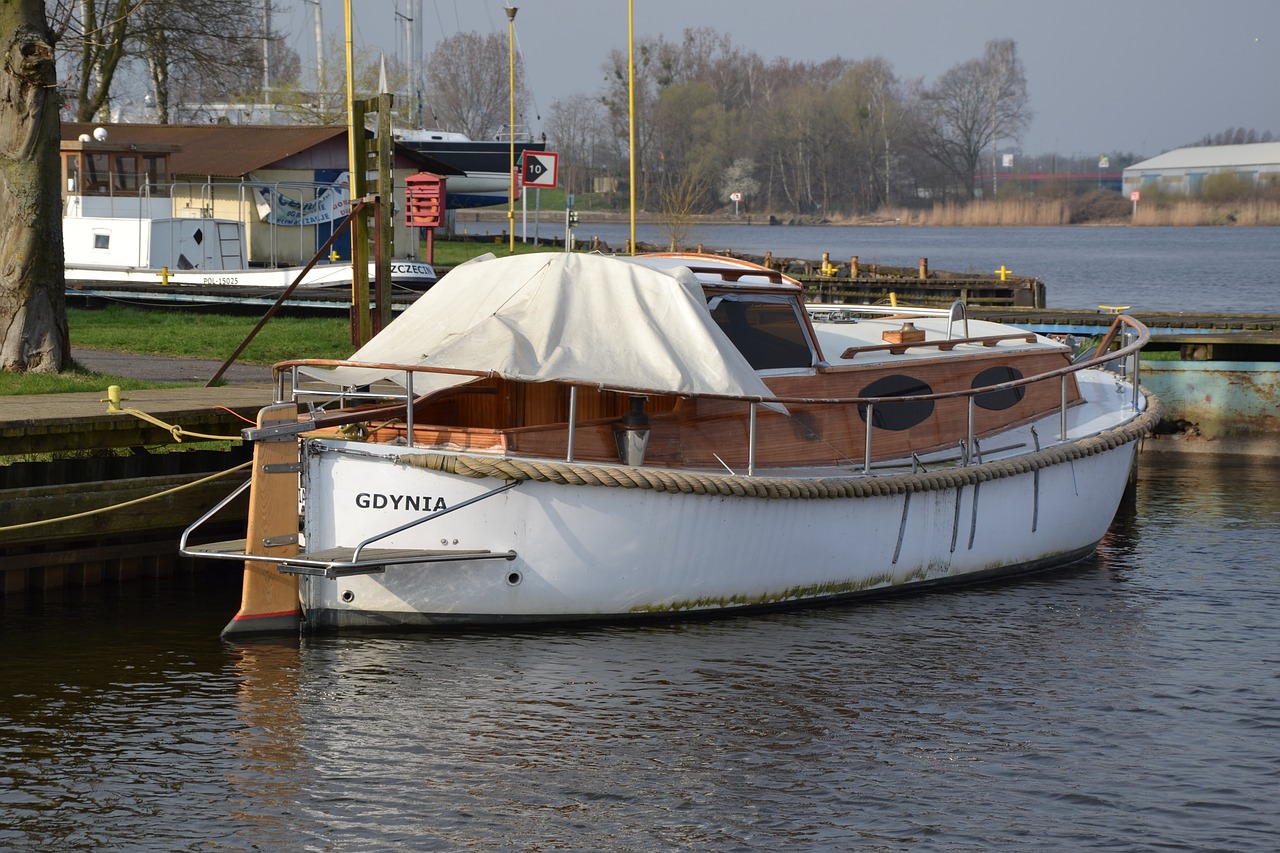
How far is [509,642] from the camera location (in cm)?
1103

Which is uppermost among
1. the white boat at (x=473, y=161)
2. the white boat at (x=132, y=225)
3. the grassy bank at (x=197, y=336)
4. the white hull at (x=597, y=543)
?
the white boat at (x=473, y=161)

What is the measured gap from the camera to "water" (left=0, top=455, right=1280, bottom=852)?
7.96m

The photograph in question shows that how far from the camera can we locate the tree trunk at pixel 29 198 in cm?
1446

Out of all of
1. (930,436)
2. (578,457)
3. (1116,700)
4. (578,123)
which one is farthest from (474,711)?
(578,123)

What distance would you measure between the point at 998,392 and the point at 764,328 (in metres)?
2.87

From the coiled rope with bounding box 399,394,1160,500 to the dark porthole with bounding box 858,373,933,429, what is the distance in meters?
0.74

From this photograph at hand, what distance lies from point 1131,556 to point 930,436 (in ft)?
9.69

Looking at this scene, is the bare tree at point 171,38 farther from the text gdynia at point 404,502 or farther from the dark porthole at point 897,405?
the text gdynia at point 404,502

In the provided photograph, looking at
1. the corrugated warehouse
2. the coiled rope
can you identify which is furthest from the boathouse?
the corrugated warehouse

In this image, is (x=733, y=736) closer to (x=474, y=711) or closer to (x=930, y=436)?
(x=474, y=711)

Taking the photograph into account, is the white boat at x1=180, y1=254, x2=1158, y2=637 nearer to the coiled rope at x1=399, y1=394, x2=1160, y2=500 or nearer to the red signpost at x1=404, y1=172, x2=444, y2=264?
the coiled rope at x1=399, y1=394, x2=1160, y2=500

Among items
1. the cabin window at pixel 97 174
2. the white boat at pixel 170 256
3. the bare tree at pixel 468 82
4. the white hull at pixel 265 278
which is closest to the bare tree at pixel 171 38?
the cabin window at pixel 97 174

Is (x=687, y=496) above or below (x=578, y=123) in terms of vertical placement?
below

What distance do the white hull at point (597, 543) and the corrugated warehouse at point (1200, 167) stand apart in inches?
5780
